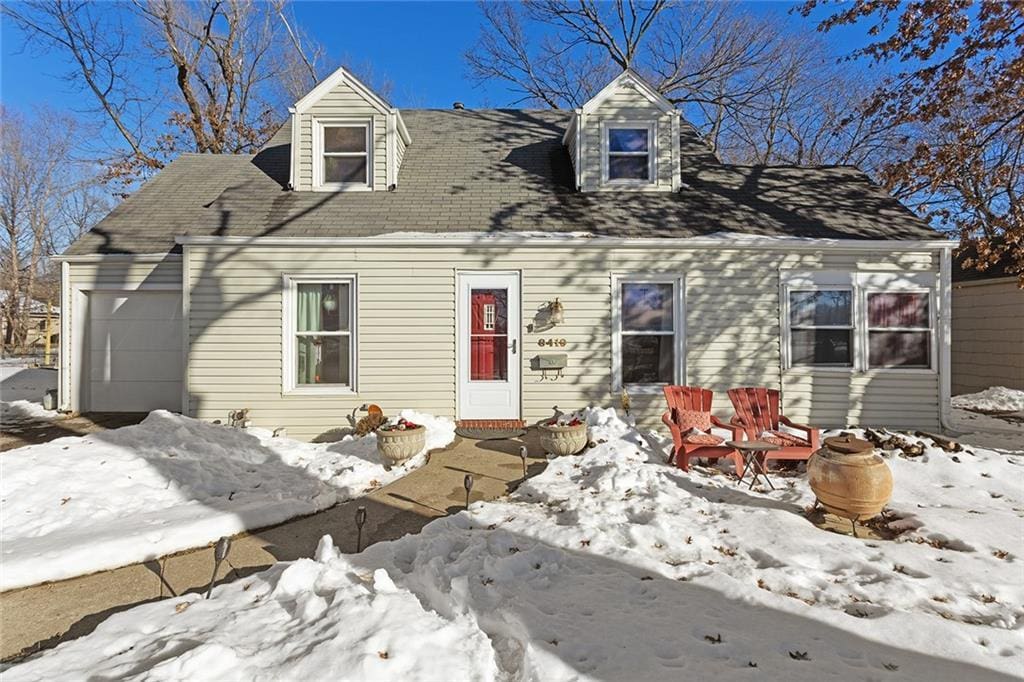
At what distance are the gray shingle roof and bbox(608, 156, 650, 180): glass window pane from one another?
1.64 ft

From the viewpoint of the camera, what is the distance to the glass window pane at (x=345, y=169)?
8.60 m

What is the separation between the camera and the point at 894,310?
7750 millimetres

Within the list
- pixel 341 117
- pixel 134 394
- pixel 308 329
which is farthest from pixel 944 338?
pixel 134 394

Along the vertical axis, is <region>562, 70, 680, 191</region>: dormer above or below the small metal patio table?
above

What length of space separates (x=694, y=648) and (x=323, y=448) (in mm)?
5664

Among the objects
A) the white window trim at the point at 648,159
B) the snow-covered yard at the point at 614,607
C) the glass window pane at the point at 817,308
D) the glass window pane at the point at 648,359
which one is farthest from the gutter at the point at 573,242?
the snow-covered yard at the point at 614,607

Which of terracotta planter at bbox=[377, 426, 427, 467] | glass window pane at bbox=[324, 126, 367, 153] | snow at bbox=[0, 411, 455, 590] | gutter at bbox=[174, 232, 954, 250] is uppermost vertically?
glass window pane at bbox=[324, 126, 367, 153]

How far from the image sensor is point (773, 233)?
7719 mm

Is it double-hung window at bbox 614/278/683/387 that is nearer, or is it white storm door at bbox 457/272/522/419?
white storm door at bbox 457/272/522/419

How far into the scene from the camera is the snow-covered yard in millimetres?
2342

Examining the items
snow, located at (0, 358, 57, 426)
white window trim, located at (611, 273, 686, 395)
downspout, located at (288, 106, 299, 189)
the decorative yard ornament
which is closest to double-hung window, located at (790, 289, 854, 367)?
white window trim, located at (611, 273, 686, 395)

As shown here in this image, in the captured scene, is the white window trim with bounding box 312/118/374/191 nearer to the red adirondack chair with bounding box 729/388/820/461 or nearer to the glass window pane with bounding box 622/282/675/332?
the glass window pane with bounding box 622/282/675/332

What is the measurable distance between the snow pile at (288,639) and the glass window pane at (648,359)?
18.6 ft

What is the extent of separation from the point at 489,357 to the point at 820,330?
18.8 ft
